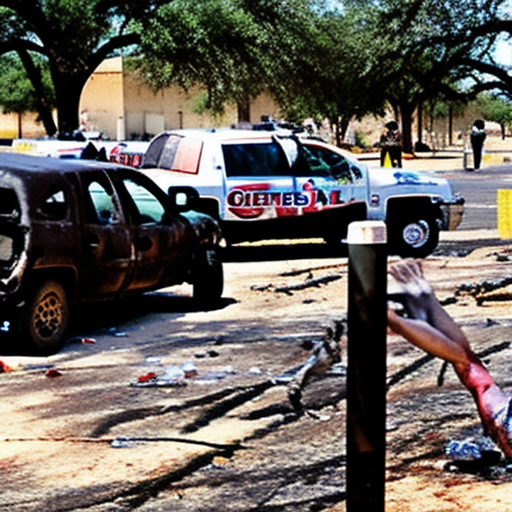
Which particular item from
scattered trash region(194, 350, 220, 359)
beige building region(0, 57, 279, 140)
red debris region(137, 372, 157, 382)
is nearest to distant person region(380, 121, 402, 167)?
scattered trash region(194, 350, 220, 359)

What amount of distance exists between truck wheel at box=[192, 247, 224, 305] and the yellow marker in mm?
7019

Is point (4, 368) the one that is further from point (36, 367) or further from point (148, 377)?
point (148, 377)

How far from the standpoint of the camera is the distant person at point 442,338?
5.08m

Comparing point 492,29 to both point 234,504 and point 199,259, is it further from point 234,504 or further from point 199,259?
point 234,504

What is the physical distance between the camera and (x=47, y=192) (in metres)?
10.3

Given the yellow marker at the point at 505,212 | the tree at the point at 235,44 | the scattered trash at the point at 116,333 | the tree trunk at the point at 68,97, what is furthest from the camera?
the tree trunk at the point at 68,97

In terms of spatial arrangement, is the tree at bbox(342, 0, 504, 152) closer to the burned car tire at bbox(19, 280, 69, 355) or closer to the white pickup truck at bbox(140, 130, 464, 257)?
the white pickup truck at bbox(140, 130, 464, 257)

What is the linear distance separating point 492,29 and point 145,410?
4277 cm

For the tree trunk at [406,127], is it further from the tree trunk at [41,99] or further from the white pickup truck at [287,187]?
the white pickup truck at [287,187]

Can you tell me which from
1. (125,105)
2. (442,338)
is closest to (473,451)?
(442,338)

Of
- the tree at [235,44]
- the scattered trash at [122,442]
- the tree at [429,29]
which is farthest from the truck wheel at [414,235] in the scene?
the tree at [429,29]

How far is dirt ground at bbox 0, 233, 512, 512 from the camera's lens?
19.0 feet

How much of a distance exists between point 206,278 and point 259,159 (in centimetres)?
470

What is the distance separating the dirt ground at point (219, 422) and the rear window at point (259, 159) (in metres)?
5.22
